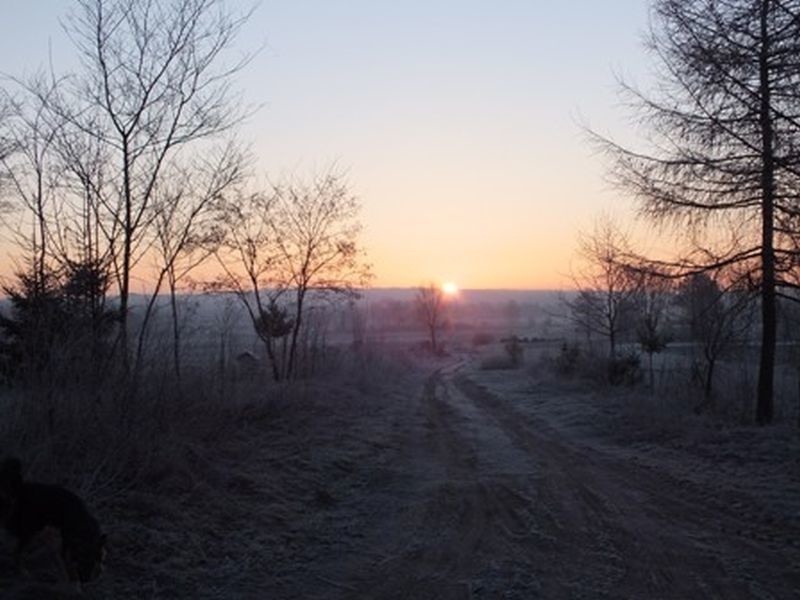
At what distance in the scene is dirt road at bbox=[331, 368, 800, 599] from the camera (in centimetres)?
718

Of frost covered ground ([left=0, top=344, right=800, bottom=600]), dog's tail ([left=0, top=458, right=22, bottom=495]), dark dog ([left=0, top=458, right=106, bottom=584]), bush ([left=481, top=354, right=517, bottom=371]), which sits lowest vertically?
bush ([left=481, top=354, right=517, bottom=371])

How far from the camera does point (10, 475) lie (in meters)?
6.42

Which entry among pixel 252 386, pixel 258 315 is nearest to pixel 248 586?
pixel 252 386

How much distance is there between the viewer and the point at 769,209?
16.5 metres

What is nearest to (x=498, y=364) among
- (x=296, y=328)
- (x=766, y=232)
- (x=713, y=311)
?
(x=296, y=328)

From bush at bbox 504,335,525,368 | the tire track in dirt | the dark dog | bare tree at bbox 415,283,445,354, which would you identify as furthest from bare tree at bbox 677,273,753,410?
bare tree at bbox 415,283,445,354

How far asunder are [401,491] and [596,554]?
165 inches

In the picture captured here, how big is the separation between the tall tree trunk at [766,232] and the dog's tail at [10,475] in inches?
440

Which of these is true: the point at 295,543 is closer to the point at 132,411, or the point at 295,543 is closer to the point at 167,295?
the point at 132,411

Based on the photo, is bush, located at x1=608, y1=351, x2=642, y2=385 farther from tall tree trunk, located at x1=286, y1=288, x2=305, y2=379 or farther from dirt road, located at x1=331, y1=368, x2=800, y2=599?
dirt road, located at x1=331, y1=368, x2=800, y2=599

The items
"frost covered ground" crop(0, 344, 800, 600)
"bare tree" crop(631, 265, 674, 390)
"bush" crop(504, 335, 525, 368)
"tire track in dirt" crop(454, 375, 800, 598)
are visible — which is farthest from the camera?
"bush" crop(504, 335, 525, 368)

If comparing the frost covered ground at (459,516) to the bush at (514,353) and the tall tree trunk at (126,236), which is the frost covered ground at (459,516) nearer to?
the tall tree trunk at (126,236)

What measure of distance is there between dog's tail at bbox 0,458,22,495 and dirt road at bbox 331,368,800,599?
114 inches

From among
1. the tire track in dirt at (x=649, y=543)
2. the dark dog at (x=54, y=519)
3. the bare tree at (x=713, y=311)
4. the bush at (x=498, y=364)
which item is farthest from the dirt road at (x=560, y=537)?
the bush at (x=498, y=364)
